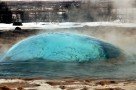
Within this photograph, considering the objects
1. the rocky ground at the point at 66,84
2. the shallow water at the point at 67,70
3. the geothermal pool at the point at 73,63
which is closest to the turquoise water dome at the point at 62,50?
the geothermal pool at the point at 73,63

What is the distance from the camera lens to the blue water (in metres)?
11.1

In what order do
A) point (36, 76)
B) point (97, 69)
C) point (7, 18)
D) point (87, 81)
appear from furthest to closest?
point (7, 18) < point (97, 69) < point (36, 76) < point (87, 81)

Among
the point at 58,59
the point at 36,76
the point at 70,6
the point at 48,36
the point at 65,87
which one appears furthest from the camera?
the point at 70,6

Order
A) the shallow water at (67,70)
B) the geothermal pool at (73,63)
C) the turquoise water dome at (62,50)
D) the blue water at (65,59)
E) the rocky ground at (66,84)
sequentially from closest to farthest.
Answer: the rocky ground at (66,84), the shallow water at (67,70), the geothermal pool at (73,63), the blue water at (65,59), the turquoise water dome at (62,50)

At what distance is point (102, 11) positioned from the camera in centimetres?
5841

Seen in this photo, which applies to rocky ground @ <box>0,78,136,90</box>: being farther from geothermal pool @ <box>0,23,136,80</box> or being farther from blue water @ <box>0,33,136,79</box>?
blue water @ <box>0,33,136,79</box>

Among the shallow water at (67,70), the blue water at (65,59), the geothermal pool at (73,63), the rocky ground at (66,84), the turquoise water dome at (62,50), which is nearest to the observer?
the rocky ground at (66,84)

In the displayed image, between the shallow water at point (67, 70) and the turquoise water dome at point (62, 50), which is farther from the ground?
the turquoise water dome at point (62, 50)

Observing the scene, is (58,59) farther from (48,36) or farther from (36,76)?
(36,76)

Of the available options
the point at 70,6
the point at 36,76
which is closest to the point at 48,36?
the point at 36,76

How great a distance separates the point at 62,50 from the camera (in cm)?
1297

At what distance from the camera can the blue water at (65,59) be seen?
1114 cm

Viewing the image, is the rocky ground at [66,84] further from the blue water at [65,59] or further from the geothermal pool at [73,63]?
the blue water at [65,59]

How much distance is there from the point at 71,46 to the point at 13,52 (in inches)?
76.7
